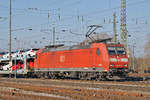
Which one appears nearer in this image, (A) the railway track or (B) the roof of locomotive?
(A) the railway track

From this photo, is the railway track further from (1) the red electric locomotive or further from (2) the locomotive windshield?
(2) the locomotive windshield

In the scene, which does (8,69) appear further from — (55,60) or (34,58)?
(55,60)

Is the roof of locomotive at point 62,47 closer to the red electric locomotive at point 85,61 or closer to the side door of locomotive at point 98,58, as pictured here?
the red electric locomotive at point 85,61

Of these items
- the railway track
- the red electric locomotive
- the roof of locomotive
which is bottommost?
the railway track

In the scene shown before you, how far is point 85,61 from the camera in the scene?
29312mm

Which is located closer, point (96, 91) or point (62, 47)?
point (96, 91)

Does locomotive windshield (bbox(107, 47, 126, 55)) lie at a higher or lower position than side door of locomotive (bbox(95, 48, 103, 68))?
higher

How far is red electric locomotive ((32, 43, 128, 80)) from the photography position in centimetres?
2686

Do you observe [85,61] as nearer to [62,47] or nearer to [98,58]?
[98,58]

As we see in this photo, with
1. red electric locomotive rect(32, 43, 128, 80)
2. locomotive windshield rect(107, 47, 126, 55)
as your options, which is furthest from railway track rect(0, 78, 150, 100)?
locomotive windshield rect(107, 47, 126, 55)

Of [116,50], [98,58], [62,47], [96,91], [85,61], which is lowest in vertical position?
Answer: [96,91]

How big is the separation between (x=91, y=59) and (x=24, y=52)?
16.0m

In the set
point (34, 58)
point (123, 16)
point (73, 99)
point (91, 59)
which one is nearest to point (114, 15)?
point (123, 16)

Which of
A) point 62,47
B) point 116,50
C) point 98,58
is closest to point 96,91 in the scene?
point 98,58
